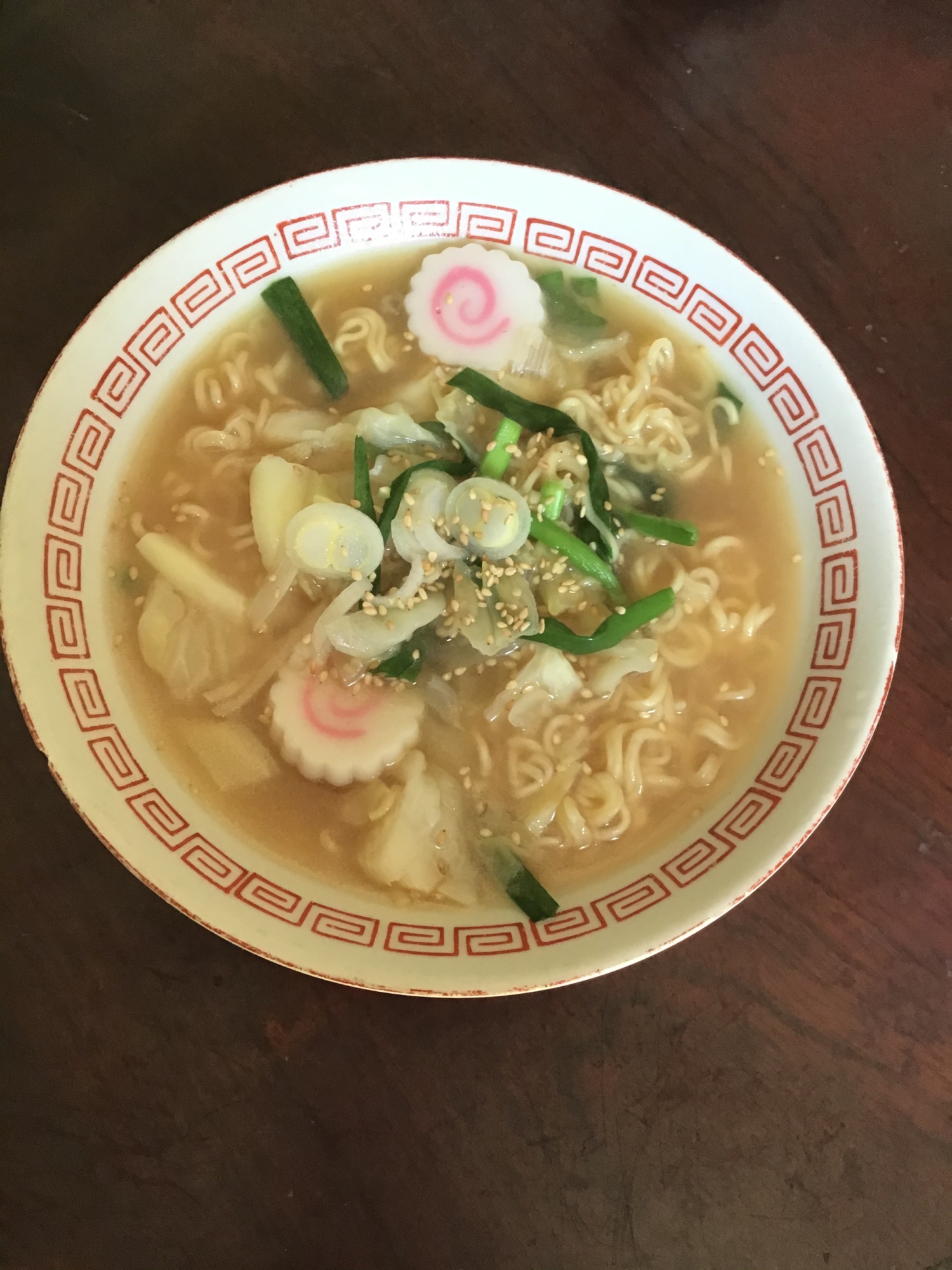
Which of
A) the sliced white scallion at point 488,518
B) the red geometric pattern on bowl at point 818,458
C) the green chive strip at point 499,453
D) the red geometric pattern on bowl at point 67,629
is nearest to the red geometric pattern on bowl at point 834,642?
the red geometric pattern on bowl at point 818,458

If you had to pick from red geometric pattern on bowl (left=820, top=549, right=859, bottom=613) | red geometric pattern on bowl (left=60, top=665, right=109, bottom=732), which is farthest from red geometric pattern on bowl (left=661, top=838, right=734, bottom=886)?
red geometric pattern on bowl (left=60, top=665, right=109, bottom=732)

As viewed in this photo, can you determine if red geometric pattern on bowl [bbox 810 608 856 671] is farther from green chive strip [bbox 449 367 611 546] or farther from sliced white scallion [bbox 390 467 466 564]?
sliced white scallion [bbox 390 467 466 564]

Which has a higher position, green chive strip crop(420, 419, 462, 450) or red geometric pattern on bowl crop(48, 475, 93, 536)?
green chive strip crop(420, 419, 462, 450)

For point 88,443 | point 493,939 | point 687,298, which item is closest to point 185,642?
point 88,443

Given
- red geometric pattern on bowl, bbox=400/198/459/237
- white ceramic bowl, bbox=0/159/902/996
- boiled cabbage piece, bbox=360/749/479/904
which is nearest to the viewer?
white ceramic bowl, bbox=0/159/902/996

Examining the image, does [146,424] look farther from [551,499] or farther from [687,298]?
[687,298]

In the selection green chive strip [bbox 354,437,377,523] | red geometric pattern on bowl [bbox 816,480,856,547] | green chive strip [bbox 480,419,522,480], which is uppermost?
red geometric pattern on bowl [bbox 816,480,856,547]
